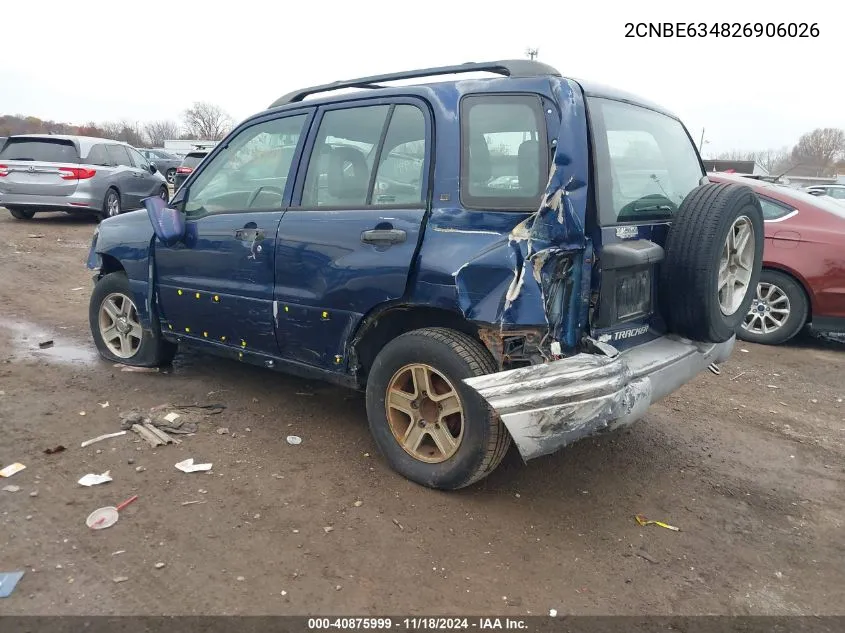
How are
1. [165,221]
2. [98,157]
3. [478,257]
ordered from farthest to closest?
1. [98,157]
2. [165,221]
3. [478,257]

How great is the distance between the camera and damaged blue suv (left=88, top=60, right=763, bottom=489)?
280cm

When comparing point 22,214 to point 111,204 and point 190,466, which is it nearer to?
point 111,204

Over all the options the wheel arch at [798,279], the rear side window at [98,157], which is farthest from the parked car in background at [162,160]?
the wheel arch at [798,279]

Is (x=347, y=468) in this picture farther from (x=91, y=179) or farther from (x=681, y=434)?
(x=91, y=179)

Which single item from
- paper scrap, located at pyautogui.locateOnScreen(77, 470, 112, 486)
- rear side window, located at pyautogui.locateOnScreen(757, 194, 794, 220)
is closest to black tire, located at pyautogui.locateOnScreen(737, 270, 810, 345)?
rear side window, located at pyautogui.locateOnScreen(757, 194, 794, 220)

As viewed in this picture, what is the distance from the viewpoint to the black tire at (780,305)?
6078 mm

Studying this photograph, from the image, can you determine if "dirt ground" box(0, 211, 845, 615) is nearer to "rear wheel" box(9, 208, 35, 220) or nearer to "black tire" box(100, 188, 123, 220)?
"black tire" box(100, 188, 123, 220)

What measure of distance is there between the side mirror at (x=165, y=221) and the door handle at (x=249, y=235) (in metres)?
0.56

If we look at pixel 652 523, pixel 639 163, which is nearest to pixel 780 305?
pixel 639 163

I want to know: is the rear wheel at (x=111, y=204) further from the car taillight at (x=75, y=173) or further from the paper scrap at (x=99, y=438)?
the paper scrap at (x=99, y=438)

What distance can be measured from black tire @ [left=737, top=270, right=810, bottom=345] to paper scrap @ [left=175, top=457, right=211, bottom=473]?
4.92 meters

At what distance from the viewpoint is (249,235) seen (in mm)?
3789

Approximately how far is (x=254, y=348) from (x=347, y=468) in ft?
3.30

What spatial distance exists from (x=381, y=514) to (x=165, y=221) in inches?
94.6
